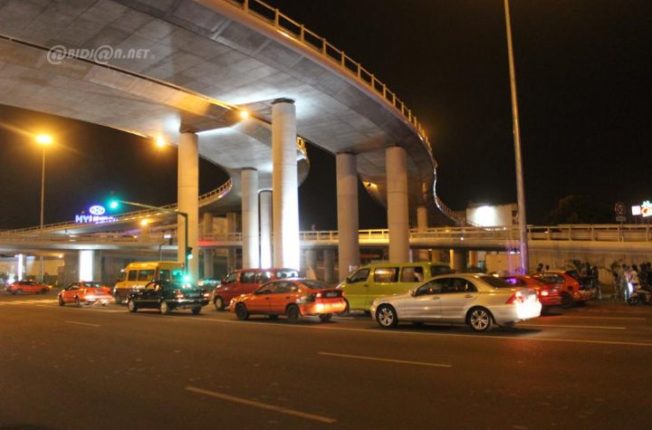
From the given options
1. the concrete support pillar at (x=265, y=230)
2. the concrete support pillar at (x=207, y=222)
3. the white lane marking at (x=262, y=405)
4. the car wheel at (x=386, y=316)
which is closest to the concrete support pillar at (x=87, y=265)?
the concrete support pillar at (x=265, y=230)

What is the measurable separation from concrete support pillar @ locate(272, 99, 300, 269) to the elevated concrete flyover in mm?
135

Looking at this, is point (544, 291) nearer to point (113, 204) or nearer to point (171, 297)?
point (171, 297)

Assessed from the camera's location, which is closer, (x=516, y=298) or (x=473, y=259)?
(x=516, y=298)

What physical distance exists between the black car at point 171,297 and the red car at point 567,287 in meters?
13.3

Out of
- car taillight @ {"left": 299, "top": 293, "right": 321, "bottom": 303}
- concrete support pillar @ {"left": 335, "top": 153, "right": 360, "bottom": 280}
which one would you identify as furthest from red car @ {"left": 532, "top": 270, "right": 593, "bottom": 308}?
concrete support pillar @ {"left": 335, "top": 153, "right": 360, "bottom": 280}

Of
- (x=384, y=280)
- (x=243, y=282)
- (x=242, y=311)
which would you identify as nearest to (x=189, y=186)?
(x=243, y=282)

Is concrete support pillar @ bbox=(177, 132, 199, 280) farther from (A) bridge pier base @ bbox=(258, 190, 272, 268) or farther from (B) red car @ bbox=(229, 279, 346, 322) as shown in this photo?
(B) red car @ bbox=(229, 279, 346, 322)

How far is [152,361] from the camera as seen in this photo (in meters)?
11.2

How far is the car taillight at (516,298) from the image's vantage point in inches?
556

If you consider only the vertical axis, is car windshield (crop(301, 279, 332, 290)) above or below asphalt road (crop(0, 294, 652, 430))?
above

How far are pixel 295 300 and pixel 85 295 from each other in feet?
58.4

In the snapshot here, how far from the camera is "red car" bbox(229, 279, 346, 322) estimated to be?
18.9 meters

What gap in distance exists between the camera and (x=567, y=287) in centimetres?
2314

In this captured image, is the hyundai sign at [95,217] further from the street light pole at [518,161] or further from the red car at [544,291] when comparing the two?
the red car at [544,291]
